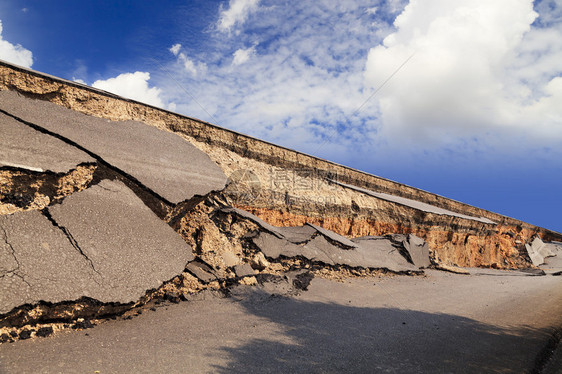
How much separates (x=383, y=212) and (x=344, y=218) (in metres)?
2.28

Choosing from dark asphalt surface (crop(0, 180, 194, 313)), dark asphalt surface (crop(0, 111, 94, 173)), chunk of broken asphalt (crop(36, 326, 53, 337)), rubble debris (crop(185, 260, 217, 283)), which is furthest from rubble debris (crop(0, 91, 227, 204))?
chunk of broken asphalt (crop(36, 326, 53, 337))

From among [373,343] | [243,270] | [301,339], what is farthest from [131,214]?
[373,343]

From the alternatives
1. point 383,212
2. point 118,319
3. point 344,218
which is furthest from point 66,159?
point 383,212

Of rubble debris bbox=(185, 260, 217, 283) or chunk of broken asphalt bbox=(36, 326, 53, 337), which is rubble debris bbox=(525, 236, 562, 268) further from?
chunk of broken asphalt bbox=(36, 326, 53, 337)

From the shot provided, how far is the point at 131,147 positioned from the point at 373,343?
4700mm

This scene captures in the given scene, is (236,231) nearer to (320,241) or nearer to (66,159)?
(320,241)

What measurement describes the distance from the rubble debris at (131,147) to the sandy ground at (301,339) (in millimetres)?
1936

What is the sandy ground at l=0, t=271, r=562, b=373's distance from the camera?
265cm

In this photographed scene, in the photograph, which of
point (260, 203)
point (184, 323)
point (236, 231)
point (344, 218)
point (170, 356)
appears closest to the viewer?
point (170, 356)

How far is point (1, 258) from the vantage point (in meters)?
2.96

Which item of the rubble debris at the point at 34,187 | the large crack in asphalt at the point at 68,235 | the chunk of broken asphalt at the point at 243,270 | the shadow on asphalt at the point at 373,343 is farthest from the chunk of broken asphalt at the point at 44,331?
the chunk of broken asphalt at the point at 243,270

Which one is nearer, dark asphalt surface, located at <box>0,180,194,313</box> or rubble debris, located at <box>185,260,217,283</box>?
dark asphalt surface, located at <box>0,180,194,313</box>

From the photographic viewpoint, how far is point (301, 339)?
3404 millimetres

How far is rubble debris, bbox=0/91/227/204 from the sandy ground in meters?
1.94
